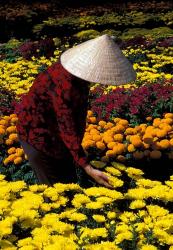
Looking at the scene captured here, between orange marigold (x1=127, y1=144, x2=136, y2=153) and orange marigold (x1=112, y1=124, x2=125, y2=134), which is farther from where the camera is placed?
orange marigold (x1=112, y1=124, x2=125, y2=134)

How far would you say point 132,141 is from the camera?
4.79 metres

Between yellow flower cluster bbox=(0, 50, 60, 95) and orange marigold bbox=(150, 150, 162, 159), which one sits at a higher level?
orange marigold bbox=(150, 150, 162, 159)

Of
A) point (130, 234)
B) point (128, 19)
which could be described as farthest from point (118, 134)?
point (128, 19)

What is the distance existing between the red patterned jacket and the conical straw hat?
4.3 inches

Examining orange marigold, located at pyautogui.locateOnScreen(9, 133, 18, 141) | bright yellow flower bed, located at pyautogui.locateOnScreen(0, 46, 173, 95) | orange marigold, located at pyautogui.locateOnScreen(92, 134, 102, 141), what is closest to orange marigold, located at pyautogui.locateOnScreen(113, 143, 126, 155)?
orange marigold, located at pyautogui.locateOnScreen(92, 134, 102, 141)

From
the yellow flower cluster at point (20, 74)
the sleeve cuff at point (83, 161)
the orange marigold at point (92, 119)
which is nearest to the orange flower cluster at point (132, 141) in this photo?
the orange marigold at point (92, 119)

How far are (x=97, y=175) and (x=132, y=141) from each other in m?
1.30

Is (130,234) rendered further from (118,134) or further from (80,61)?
(118,134)

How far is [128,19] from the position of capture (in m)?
18.8

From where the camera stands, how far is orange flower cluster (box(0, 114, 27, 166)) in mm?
4840

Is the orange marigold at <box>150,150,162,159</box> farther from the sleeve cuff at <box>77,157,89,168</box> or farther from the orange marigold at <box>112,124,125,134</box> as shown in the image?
the sleeve cuff at <box>77,157,89,168</box>

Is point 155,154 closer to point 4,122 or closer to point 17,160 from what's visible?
point 17,160

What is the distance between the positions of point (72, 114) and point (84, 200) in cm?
58

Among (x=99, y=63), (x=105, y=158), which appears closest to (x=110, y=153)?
(x=105, y=158)
